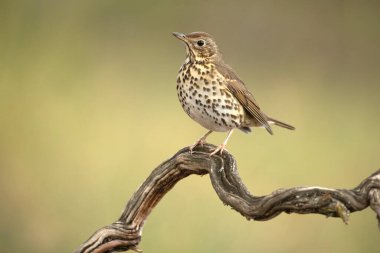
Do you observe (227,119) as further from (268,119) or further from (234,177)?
(234,177)

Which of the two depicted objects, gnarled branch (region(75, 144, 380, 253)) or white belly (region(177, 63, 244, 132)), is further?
white belly (region(177, 63, 244, 132))

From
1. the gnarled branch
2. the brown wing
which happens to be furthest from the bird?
the gnarled branch

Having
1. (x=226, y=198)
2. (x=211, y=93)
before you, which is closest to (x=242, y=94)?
(x=211, y=93)

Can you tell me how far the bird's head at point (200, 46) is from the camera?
199 centimetres

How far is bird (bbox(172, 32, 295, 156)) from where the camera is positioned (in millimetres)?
1909

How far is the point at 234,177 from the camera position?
1553 mm

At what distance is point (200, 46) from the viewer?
201 centimetres

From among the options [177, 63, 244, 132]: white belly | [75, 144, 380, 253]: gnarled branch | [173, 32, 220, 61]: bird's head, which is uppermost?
[173, 32, 220, 61]: bird's head

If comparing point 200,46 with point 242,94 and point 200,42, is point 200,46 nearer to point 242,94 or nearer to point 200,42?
point 200,42

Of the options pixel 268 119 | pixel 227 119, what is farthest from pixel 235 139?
pixel 227 119

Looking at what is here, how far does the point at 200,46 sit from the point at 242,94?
0.20 m

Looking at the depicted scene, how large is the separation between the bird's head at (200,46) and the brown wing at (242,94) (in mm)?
50

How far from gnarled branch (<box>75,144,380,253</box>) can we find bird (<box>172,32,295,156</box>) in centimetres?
12

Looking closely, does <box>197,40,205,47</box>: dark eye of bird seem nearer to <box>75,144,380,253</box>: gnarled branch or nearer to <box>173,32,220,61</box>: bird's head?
<box>173,32,220,61</box>: bird's head
